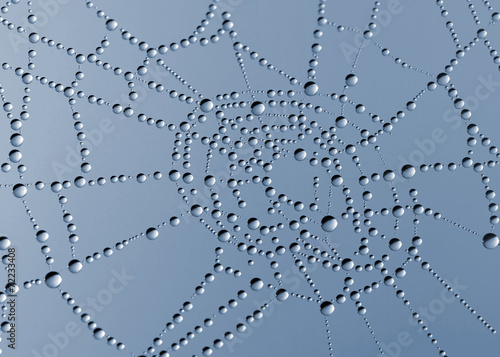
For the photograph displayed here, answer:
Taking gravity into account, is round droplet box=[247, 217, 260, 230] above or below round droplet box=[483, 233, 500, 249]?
above

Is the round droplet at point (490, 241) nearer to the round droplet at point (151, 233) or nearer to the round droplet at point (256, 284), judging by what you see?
the round droplet at point (256, 284)

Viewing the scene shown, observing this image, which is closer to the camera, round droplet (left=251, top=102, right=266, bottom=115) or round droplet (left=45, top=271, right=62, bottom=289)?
round droplet (left=45, top=271, right=62, bottom=289)

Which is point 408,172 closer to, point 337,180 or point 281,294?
point 337,180

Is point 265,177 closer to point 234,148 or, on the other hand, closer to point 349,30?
point 234,148

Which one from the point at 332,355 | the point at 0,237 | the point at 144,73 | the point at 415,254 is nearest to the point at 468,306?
the point at 415,254

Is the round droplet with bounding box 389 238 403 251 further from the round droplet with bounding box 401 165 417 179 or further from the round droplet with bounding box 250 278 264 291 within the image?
the round droplet with bounding box 250 278 264 291

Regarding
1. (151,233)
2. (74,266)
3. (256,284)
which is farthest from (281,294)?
(74,266)

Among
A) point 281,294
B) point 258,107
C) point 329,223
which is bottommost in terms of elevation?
point 281,294

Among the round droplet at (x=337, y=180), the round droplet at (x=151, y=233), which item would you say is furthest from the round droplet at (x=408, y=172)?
the round droplet at (x=151, y=233)

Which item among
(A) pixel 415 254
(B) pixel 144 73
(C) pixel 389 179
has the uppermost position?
(B) pixel 144 73

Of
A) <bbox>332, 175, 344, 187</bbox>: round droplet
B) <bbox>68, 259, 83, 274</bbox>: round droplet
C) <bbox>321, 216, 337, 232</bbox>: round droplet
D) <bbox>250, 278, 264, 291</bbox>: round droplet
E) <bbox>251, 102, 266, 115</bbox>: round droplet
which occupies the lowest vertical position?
<bbox>250, 278, 264, 291</bbox>: round droplet

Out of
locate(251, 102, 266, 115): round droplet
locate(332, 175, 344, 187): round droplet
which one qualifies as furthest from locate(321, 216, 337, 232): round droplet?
locate(251, 102, 266, 115): round droplet
